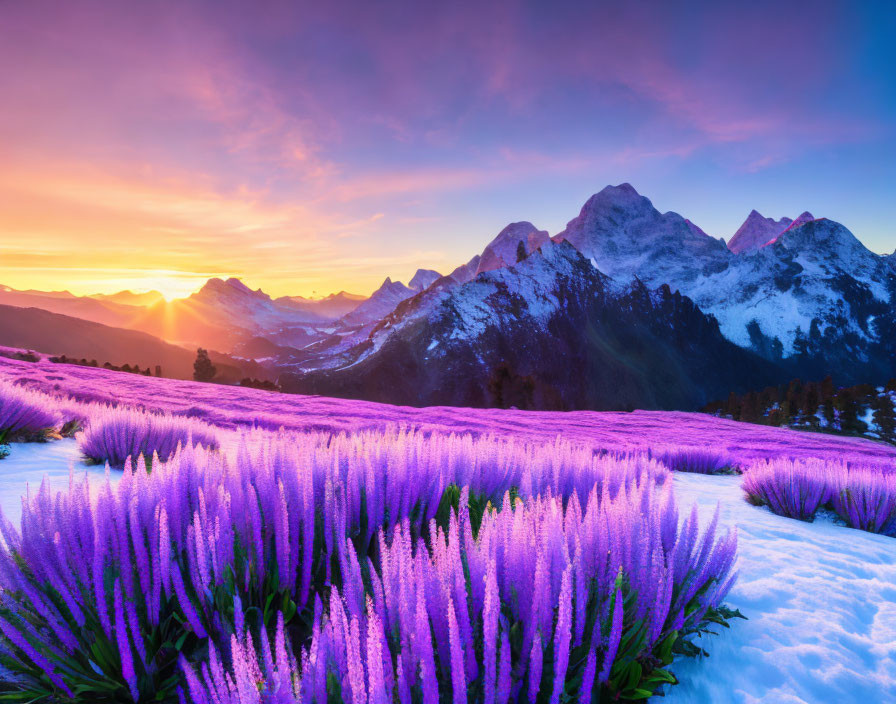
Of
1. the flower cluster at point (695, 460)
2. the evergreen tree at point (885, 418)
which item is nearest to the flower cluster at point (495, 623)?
the flower cluster at point (695, 460)

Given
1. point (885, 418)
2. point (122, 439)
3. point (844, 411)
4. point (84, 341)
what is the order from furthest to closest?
point (84, 341)
point (844, 411)
point (885, 418)
point (122, 439)

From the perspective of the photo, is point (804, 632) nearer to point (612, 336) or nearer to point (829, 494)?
point (829, 494)

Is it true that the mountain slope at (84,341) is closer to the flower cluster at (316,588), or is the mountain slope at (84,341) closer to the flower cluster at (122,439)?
the flower cluster at (122,439)

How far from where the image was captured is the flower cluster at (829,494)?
374cm

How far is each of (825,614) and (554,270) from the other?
166837mm

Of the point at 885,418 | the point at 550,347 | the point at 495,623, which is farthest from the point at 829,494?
the point at 550,347

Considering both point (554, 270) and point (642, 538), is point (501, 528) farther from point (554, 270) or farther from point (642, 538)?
point (554, 270)

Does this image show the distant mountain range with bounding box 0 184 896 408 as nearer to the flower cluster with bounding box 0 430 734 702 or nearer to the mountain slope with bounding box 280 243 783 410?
the mountain slope with bounding box 280 243 783 410

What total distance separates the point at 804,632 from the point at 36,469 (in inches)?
202

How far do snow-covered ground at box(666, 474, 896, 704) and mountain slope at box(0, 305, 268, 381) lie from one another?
511 feet

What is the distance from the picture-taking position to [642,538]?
1.76 meters

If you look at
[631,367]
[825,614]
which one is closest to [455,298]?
[631,367]

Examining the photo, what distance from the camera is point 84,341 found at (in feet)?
514

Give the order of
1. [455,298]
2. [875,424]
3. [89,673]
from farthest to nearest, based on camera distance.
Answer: [455,298] → [875,424] → [89,673]
